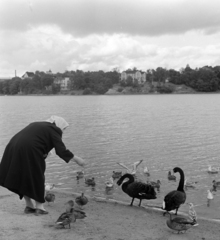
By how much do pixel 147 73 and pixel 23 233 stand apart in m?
179

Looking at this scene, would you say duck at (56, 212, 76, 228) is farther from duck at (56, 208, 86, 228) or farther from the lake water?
the lake water

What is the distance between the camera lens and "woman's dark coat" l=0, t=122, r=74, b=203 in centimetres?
600

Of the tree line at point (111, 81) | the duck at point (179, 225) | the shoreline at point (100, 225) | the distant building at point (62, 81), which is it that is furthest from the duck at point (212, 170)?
the distant building at point (62, 81)

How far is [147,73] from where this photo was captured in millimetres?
181500

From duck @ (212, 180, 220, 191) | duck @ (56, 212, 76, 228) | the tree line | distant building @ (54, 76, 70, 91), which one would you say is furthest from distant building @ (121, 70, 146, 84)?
duck @ (56, 212, 76, 228)

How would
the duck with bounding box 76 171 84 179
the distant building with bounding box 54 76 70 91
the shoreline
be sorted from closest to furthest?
1. the shoreline
2. the duck with bounding box 76 171 84 179
3. the distant building with bounding box 54 76 70 91

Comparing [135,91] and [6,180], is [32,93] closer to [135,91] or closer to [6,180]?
[135,91]

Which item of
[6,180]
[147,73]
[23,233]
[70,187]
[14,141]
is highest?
[147,73]

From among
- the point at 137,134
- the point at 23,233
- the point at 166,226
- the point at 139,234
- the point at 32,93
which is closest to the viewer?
the point at 23,233

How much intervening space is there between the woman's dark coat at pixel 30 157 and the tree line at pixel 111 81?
149604 mm

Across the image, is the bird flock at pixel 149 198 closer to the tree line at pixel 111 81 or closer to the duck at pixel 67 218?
the duck at pixel 67 218

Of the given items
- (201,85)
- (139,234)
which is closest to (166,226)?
(139,234)

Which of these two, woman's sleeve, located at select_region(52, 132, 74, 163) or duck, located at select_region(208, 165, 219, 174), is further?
duck, located at select_region(208, 165, 219, 174)

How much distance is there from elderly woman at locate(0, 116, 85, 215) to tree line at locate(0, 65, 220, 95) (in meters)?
150
